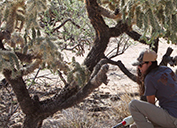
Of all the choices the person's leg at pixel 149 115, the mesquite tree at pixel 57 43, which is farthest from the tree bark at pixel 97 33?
the person's leg at pixel 149 115

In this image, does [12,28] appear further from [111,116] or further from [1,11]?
[111,116]

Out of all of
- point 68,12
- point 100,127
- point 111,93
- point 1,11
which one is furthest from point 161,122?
point 68,12

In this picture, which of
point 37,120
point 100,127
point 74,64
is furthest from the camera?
point 100,127

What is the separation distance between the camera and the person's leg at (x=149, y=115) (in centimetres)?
298

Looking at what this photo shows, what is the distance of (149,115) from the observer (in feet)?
10.2

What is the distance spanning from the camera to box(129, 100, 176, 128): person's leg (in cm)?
298

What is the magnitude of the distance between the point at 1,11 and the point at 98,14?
5.47 ft

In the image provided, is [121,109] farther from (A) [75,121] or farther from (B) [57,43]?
(B) [57,43]

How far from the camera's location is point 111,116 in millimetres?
4973

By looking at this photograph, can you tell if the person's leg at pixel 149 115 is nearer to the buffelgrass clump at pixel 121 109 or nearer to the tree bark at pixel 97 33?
the tree bark at pixel 97 33

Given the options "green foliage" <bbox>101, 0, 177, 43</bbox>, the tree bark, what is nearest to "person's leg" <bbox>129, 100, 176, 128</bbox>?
"green foliage" <bbox>101, 0, 177, 43</bbox>

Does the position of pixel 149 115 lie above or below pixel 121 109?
above

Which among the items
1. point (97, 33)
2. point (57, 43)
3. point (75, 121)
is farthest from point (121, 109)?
point (57, 43)

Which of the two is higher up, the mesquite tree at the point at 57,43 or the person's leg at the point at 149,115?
the mesquite tree at the point at 57,43
